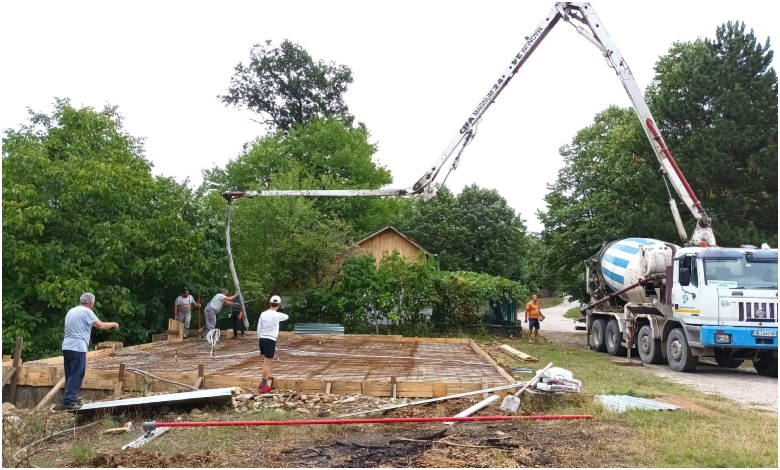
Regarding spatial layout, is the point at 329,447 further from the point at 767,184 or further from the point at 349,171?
the point at 349,171

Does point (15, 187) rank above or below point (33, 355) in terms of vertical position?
above

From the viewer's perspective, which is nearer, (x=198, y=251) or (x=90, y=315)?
(x=90, y=315)

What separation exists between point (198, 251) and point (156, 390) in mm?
9230

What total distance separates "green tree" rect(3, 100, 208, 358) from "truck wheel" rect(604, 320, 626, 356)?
10.7m

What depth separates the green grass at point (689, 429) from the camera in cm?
554

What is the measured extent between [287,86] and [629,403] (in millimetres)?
35876

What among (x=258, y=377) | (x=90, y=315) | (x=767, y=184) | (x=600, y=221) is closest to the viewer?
(x=90, y=315)

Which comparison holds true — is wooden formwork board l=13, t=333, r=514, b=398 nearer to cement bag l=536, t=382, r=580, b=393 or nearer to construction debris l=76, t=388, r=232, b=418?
cement bag l=536, t=382, r=580, b=393

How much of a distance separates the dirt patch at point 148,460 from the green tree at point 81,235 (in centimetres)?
960

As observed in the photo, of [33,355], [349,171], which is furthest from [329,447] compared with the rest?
[349,171]

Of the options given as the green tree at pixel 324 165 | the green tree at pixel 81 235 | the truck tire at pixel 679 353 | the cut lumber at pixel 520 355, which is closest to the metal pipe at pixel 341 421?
the cut lumber at pixel 520 355

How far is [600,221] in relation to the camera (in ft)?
78.8

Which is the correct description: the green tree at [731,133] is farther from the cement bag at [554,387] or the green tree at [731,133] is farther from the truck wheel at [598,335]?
the cement bag at [554,387]

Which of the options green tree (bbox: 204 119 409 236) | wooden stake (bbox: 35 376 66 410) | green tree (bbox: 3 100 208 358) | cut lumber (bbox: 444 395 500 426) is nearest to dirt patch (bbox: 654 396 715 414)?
cut lumber (bbox: 444 395 500 426)
